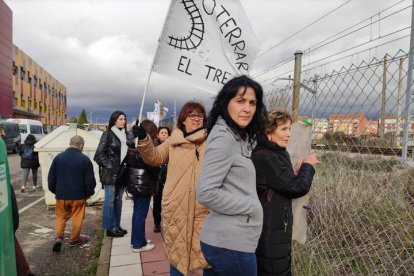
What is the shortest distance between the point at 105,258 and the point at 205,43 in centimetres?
303

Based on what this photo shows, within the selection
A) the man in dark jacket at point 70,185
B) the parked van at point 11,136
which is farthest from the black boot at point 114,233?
the parked van at point 11,136

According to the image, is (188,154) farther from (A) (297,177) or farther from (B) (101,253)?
(B) (101,253)

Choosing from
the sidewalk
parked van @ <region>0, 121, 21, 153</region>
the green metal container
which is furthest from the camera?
parked van @ <region>0, 121, 21, 153</region>

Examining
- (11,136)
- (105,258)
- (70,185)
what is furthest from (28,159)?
(11,136)

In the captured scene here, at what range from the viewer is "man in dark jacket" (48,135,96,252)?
15.7ft

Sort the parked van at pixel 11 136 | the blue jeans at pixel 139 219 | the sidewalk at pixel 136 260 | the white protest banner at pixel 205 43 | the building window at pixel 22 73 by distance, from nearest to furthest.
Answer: the white protest banner at pixel 205 43 → the sidewalk at pixel 136 260 → the blue jeans at pixel 139 219 → the parked van at pixel 11 136 → the building window at pixel 22 73

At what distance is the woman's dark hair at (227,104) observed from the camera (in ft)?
6.13

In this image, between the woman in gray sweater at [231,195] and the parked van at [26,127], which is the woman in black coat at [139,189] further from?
the parked van at [26,127]

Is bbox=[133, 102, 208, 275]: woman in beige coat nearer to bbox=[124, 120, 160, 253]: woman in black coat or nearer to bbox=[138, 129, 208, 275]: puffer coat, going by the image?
bbox=[138, 129, 208, 275]: puffer coat

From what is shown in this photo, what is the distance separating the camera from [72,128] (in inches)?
284

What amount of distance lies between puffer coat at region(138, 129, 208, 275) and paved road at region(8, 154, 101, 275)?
2190 millimetres

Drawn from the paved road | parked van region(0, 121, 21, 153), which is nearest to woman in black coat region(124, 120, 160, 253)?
the paved road

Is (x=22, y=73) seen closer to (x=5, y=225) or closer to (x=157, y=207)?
(x=157, y=207)

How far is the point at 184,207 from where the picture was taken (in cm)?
251
